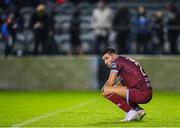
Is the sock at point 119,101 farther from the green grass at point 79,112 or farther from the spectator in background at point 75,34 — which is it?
the spectator in background at point 75,34

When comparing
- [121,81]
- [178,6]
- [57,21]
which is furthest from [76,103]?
[178,6]

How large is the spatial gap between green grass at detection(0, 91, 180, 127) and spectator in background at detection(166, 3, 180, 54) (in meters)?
2.09

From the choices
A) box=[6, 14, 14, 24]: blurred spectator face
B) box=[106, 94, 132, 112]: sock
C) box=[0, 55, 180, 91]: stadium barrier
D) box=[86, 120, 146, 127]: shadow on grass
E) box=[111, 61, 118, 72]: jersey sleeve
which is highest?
box=[111, 61, 118, 72]: jersey sleeve

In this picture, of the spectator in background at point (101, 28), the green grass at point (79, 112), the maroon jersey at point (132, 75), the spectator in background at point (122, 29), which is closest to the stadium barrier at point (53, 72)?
the spectator in background at point (101, 28)

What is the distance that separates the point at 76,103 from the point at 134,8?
338 inches

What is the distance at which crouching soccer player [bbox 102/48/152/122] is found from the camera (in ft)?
37.8

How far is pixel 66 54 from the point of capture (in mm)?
23547

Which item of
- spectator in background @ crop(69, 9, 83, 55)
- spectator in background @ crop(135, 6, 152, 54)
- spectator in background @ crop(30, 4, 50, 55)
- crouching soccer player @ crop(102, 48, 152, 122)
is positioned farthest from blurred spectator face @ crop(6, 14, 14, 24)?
crouching soccer player @ crop(102, 48, 152, 122)

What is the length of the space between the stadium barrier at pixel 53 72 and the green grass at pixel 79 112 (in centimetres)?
188

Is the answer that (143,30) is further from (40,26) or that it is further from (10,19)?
(10,19)

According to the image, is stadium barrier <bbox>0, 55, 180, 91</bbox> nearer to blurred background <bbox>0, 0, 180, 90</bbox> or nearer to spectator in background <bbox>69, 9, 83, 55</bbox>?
blurred background <bbox>0, 0, 180, 90</bbox>

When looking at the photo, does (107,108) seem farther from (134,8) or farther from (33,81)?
(134,8)

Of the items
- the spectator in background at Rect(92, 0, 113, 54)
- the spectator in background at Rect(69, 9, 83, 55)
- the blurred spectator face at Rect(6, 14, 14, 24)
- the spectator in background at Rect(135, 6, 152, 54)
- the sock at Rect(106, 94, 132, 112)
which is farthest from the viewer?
the spectator in background at Rect(69, 9, 83, 55)

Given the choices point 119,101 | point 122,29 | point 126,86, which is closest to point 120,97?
point 119,101
